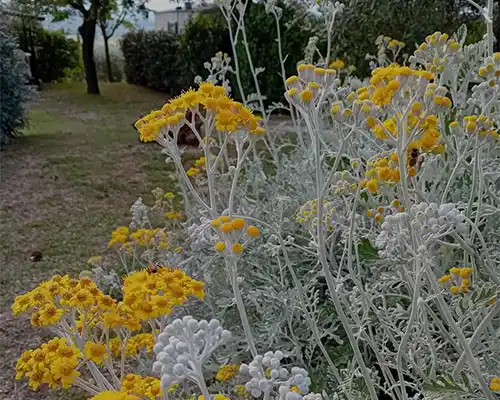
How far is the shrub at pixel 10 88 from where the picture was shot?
278 inches

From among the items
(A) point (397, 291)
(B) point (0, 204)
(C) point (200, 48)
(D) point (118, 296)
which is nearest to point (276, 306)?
(A) point (397, 291)

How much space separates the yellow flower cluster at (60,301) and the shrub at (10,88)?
6166 millimetres

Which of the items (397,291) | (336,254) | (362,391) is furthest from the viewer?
(336,254)

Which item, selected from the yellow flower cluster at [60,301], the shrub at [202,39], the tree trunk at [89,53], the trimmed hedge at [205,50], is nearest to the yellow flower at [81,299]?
the yellow flower cluster at [60,301]

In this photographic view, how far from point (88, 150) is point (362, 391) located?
617 centimetres

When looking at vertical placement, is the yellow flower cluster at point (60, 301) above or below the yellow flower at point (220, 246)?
below

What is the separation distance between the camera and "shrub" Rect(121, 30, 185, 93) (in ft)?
42.2

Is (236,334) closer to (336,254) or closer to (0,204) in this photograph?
(336,254)

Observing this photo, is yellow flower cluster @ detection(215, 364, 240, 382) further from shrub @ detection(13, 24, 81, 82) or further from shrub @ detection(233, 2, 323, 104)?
shrub @ detection(13, 24, 81, 82)

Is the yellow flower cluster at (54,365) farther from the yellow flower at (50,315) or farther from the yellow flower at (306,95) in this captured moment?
the yellow flower at (306,95)

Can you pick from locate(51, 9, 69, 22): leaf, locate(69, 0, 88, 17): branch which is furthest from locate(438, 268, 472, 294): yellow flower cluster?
locate(51, 9, 69, 22): leaf

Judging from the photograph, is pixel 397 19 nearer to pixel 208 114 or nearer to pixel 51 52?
pixel 208 114

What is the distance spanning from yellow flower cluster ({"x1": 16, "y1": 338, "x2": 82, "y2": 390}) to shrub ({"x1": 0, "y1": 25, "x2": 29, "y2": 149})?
623 centimetres

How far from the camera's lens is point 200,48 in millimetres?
11359
